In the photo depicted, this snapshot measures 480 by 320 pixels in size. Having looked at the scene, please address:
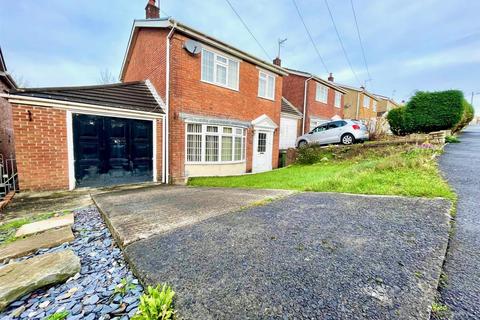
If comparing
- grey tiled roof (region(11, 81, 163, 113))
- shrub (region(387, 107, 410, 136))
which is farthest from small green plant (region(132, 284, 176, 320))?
shrub (region(387, 107, 410, 136))

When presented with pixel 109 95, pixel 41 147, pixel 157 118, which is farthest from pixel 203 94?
pixel 41 147

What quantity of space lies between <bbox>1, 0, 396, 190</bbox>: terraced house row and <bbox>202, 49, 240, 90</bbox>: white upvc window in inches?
1.7

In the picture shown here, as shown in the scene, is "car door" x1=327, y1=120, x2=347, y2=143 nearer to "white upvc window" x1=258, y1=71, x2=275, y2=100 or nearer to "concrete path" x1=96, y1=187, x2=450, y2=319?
"white upvc window" x1=258, y1=71, x2=275, y2=100

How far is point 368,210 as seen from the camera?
151 inches

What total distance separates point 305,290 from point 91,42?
30.6m

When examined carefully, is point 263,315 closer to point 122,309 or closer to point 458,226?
point 122,309

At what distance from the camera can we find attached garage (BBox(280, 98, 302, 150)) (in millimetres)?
16281

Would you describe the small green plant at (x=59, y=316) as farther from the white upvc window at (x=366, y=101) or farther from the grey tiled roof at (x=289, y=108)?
the white upvc window at (x=366, y=101)

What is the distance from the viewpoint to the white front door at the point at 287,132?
16375mm

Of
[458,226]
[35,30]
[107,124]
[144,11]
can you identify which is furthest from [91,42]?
[458,226]

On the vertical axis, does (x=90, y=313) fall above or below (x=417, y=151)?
below

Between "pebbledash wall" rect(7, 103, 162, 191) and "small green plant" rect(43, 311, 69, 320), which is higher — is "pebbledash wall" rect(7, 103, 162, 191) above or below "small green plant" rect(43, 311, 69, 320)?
above

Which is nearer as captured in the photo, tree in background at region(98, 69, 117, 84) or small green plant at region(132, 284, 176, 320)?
small green plant at region(132, 284, 176, 320)

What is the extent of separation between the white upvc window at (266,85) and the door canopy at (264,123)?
132 centimetres
